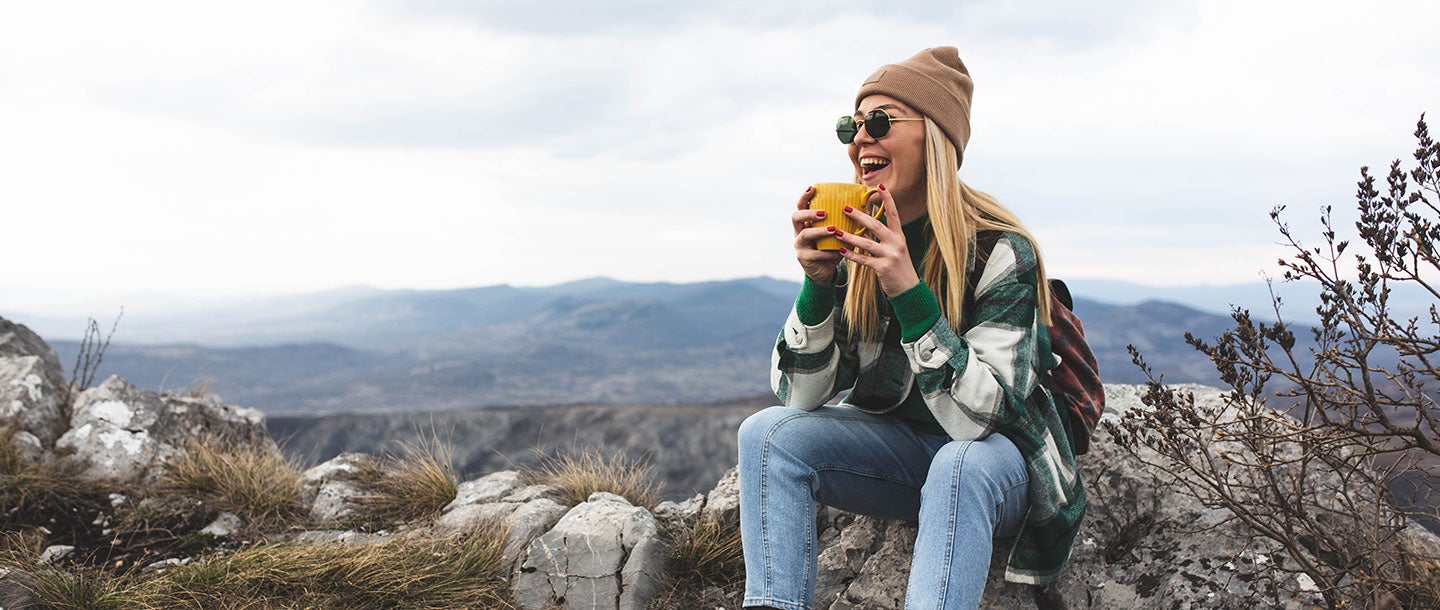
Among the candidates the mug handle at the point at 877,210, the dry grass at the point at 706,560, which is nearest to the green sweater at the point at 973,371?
the mug handle at the point at 877,210

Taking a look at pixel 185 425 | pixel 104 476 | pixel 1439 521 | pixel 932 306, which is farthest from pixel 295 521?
pixel 1439 521

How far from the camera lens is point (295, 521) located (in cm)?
492

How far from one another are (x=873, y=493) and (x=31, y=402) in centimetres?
553

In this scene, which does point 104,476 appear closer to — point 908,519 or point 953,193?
point 908,519

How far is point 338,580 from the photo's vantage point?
3529mm

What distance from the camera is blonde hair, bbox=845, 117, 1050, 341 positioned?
9.12 ft

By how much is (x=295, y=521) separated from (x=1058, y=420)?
13.3 feet

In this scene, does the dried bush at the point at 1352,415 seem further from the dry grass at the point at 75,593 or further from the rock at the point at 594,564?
the dry grass at the point at 75,593

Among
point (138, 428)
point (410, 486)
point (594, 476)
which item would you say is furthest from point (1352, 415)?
point (138, 428)

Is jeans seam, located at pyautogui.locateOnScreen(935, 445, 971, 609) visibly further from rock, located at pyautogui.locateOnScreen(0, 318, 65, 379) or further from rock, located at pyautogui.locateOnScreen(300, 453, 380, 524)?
rock, located at pyautogui.locateOnScreen(0, 318, 65, 379)

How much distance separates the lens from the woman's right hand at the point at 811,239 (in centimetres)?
265

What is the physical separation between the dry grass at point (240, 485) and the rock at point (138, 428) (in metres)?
0.27

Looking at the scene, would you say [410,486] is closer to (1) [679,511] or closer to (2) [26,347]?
(1) [679,511]

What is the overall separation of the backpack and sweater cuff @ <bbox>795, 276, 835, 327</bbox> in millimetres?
758
